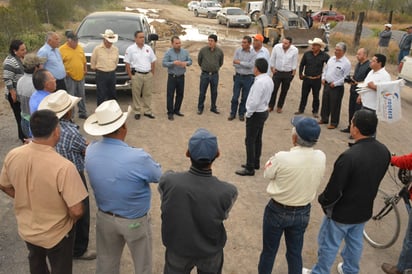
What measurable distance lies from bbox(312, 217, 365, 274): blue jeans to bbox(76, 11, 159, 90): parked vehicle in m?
6.59

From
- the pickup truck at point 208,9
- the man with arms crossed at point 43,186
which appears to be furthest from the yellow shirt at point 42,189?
the pickup truck at point 208,9

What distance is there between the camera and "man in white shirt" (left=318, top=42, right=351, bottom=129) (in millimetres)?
8039

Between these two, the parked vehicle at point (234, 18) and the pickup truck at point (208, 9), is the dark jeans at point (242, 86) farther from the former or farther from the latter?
the pickup truck at point (208, 9)

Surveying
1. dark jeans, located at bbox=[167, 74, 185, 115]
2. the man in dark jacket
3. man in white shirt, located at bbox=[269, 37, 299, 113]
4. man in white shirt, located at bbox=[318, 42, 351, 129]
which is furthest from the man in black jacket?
man in white shirt, located at bbox=[269, 37, 299, 113]

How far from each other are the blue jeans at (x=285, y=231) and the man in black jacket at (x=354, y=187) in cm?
29

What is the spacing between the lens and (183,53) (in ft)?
26.9

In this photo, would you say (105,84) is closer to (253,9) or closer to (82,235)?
(82,235)

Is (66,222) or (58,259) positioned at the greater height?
(66,222)

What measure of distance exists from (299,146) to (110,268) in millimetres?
2035

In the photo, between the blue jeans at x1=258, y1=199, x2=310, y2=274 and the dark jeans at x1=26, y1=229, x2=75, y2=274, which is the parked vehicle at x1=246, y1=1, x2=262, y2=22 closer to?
the blue jeans at x1=258, y1=199, x2=310, y2=274

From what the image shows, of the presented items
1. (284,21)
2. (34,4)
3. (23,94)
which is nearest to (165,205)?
(23,94)

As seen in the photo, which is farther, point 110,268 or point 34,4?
point 34,4

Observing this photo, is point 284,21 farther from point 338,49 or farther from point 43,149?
point 43,149

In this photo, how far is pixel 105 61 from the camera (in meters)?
7.74
